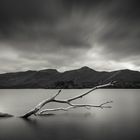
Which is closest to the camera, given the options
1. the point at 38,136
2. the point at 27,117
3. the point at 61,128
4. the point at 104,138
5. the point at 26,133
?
the point at 104,138

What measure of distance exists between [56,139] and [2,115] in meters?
14.3

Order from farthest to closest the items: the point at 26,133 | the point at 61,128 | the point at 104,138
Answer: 1. the point at 61,128
2. the point at 26,133
3. the point at 104,138

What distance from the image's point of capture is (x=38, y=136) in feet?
56.2

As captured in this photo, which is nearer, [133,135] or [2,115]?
[133,135]

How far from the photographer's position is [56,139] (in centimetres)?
1608

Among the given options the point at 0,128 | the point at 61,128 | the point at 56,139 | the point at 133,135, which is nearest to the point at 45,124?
the point at 61,128

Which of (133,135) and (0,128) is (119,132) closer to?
(133,135)

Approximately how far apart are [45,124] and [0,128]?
15.7 feet


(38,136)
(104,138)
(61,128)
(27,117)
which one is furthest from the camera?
(27,117)

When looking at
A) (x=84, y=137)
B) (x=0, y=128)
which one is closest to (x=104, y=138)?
(x=84, y=137)

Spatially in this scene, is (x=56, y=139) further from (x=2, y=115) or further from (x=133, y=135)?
→ (x=2, y=115)

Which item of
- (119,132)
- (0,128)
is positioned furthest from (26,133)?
(119,132)

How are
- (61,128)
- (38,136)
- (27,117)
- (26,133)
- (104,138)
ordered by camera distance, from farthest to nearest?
(27,117) < (61,128) < (26,133) < (38,136) < (104,138)

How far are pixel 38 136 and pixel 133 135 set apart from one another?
822 cm
